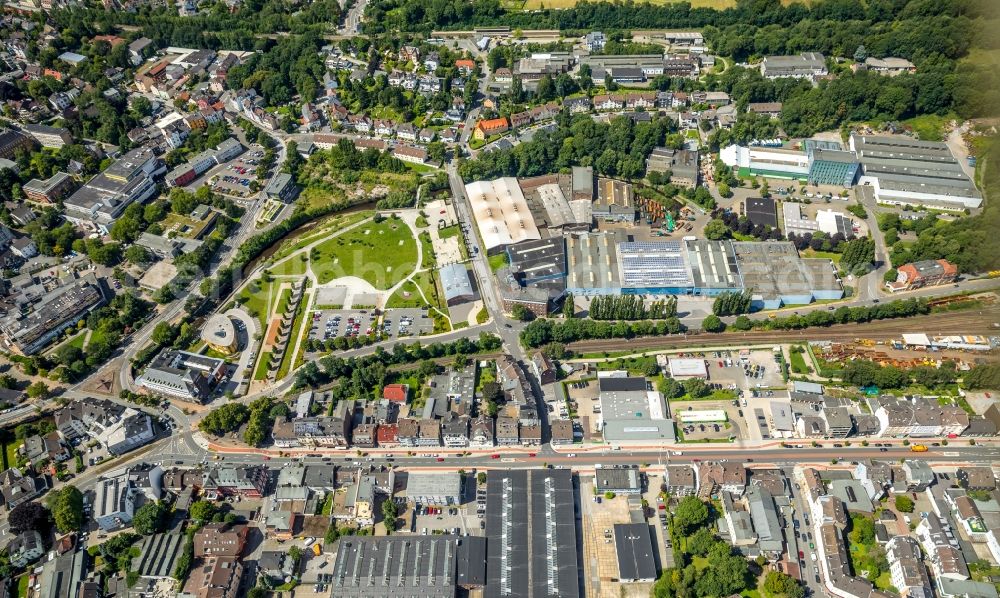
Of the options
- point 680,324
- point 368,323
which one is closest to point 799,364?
point 680,324

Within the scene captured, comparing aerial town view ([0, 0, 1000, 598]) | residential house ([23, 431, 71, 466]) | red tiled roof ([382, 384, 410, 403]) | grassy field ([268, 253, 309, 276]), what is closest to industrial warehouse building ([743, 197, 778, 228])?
aerial town view ([0, 0, 1000, 598])

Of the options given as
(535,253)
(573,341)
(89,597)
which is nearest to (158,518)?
(89,597)

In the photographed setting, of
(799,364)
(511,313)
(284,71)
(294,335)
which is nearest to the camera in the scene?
(799,364)

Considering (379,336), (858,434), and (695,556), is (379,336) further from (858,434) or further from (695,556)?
(858,434)

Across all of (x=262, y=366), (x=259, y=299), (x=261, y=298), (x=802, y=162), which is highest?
(x=802, y=162)

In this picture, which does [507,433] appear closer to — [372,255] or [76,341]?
→ [372,255]
